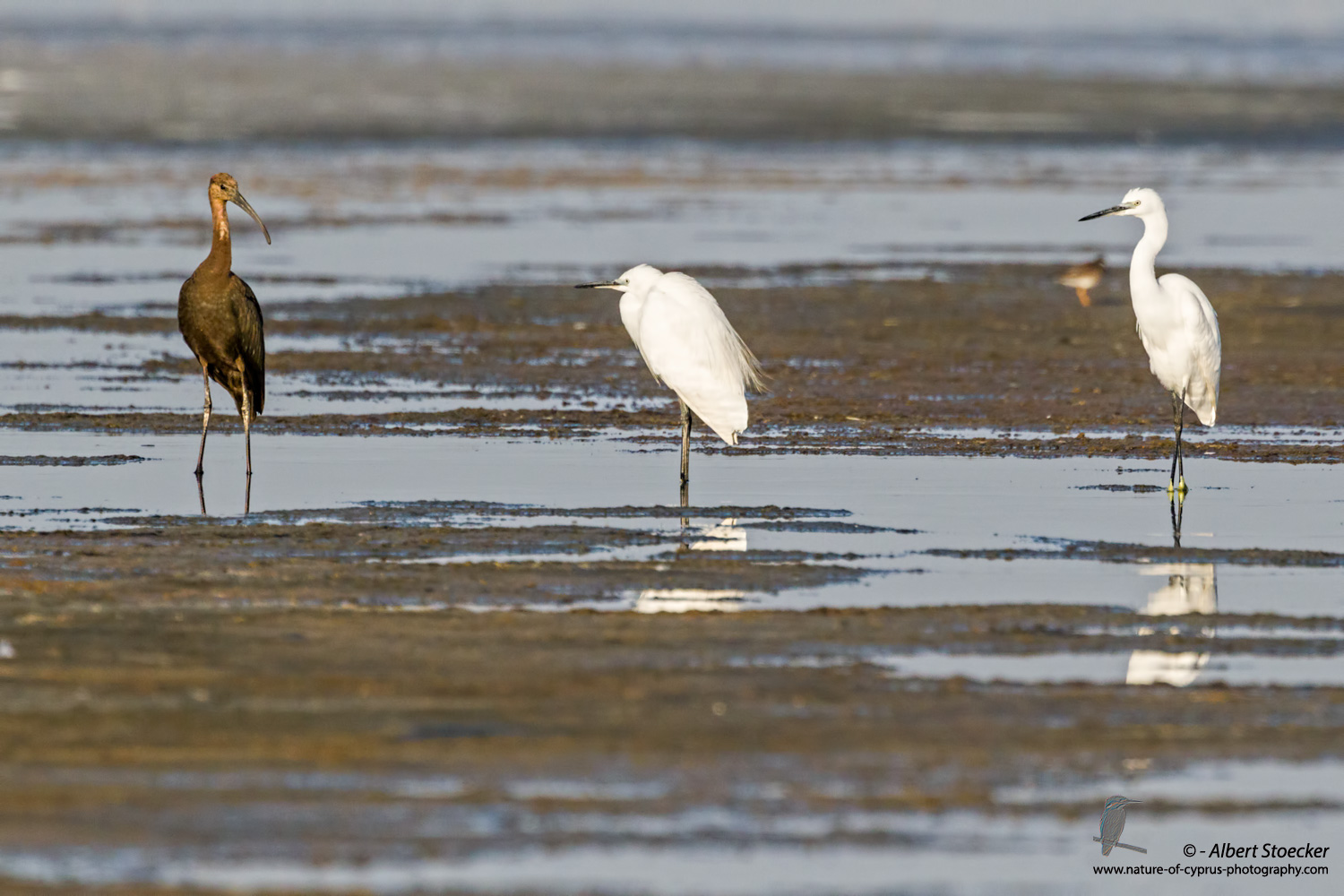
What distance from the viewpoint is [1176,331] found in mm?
13961

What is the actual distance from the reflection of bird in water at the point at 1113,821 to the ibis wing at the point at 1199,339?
23.6 ft

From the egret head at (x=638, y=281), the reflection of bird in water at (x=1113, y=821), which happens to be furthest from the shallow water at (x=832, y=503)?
the reflection of bird in water at (x=1113, y=821)

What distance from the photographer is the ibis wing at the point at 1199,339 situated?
13.9 meters

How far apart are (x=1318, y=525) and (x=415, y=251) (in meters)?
18.1

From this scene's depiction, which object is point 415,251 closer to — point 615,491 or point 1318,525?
point 615,491

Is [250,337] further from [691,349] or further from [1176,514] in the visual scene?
[1176,514]

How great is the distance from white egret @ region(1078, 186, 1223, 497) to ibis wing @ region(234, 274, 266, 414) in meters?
→ 5.58

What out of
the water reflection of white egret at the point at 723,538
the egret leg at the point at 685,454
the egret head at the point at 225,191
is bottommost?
the water reflection of white egret at the point at 723,538

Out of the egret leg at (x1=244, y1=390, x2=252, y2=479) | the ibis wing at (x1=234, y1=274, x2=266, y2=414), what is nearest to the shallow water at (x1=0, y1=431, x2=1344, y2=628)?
the egret leg at (x1=244, y1=390, x2=252, y2=479)

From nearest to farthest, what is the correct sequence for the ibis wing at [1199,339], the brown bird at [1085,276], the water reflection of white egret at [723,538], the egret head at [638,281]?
the water reflection of white egret at [723,538], the egret head at [638,281], the ibis wing at [1199,339], the brown bird at [1085,276]

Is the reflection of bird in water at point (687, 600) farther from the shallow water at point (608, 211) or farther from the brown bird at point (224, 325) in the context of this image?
the shallow water at point (608, 211)

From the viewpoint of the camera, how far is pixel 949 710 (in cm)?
807

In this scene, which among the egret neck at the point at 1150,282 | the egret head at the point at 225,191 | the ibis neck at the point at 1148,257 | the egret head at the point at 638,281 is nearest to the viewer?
the egret head at the point at 638,281

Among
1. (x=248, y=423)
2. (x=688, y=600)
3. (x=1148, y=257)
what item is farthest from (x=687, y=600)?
(x=1148, y=257)
